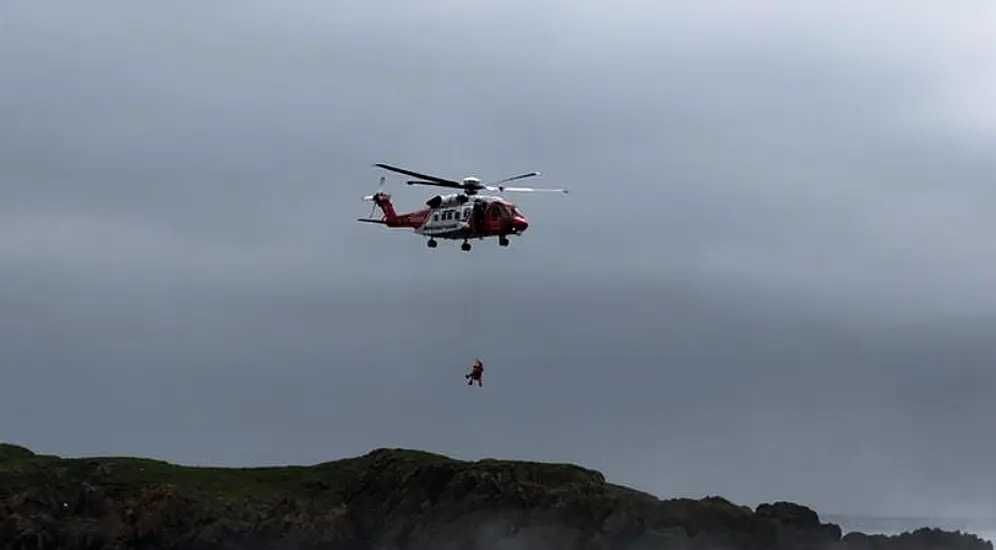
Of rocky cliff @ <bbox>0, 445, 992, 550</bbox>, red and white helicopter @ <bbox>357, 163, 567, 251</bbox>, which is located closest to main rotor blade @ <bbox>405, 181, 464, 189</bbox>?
red and white helicopter @ <bbox>357, 163, 567, 251</bbox>

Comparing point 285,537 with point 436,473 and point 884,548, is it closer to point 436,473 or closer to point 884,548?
point 436,473

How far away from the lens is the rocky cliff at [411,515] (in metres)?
120

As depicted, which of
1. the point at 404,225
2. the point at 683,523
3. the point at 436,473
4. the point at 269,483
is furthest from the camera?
the point at 269,483

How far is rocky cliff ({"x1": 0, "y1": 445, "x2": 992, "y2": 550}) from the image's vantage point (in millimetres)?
119812

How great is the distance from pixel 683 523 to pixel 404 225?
3897 centimetres

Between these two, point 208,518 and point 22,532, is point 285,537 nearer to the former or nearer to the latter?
point 208,518

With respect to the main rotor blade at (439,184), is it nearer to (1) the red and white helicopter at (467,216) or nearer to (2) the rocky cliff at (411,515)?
(1) the red and white helicopter at (467,216)

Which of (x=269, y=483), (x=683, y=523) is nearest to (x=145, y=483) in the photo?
(x=269, y=483)

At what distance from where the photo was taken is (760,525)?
396 feet

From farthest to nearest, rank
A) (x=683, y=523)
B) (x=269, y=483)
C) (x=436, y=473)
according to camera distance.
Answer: (x=269, y=483) → (x=436, y=473) → (x=683, y=523)

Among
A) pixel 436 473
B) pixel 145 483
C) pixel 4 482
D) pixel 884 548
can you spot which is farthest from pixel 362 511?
pixel 884 548

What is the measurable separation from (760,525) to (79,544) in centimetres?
4918

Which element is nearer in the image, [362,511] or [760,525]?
[760,525]

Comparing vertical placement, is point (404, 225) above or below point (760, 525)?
above
